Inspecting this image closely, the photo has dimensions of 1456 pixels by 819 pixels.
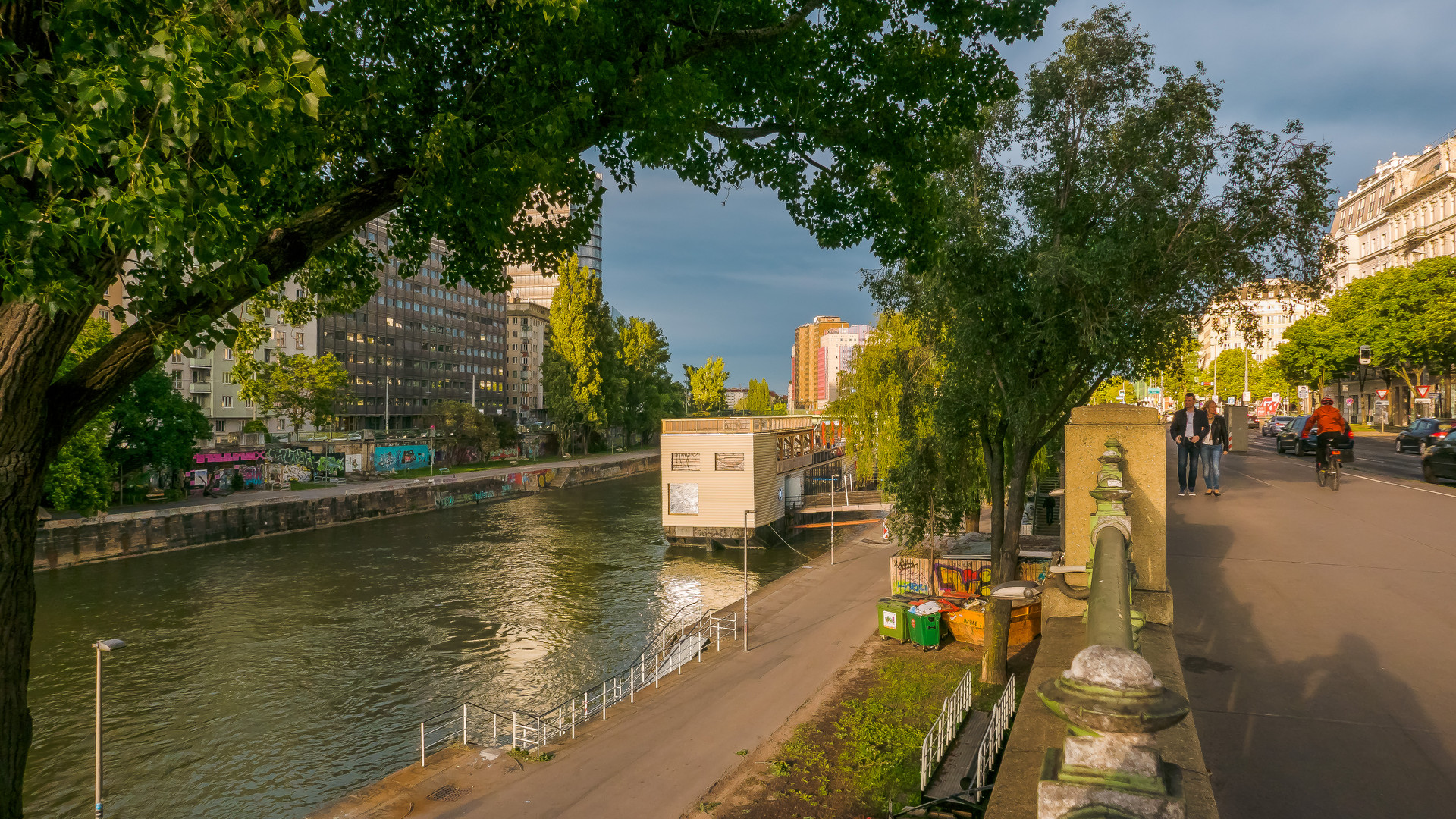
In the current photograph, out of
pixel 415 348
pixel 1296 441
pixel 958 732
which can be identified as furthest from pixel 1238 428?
pixel 415 348

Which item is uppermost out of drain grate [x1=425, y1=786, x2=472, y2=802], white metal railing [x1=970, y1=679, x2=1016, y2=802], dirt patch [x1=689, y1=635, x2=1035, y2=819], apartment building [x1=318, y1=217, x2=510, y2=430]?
apartment building [x1=318, y1=217, x2=510, y2=430]

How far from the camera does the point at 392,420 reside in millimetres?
89000

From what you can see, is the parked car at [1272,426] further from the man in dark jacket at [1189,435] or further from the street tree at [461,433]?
the street tree at [461,433]

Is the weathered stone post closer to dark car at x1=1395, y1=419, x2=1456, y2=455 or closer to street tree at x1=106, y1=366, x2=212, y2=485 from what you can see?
dark car at x1=1395, y1=419, x2=1456, y2=455

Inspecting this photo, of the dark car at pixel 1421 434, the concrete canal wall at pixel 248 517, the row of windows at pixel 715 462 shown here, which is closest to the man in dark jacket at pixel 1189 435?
the dark car at pixel 1421 434

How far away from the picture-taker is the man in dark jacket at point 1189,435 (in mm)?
14117

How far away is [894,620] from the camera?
1802 cm

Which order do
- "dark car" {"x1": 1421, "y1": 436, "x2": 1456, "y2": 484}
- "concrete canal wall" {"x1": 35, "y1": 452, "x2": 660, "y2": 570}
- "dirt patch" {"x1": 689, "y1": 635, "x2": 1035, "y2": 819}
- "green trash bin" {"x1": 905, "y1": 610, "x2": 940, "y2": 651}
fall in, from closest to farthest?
"dirt patch" {"x1": 689, "y1": 635, "x2": 1035, "y2": 819} < "dark car" {"x1": 1421, "y1": 436, "x2": 1456, "y2": 484} < "green trash bin" {"x1": 905, "y1": 610, "x2": 940, "y2": 651} < "concrete canal wall" {"x1": 35, "y1": 452, "x2": 660, "y2": 570}

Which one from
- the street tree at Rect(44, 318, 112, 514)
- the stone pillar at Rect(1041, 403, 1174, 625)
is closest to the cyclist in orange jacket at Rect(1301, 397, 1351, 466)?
the stone pillar at Rect(1041, 403, 1174, 625)

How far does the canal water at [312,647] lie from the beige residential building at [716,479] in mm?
1424

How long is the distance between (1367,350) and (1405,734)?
1727 inches

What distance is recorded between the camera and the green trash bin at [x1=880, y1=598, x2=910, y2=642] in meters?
17.9

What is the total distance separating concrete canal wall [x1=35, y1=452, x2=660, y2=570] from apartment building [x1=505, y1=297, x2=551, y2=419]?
51477 millimetres

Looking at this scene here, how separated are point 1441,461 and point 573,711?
18757 millimetres
